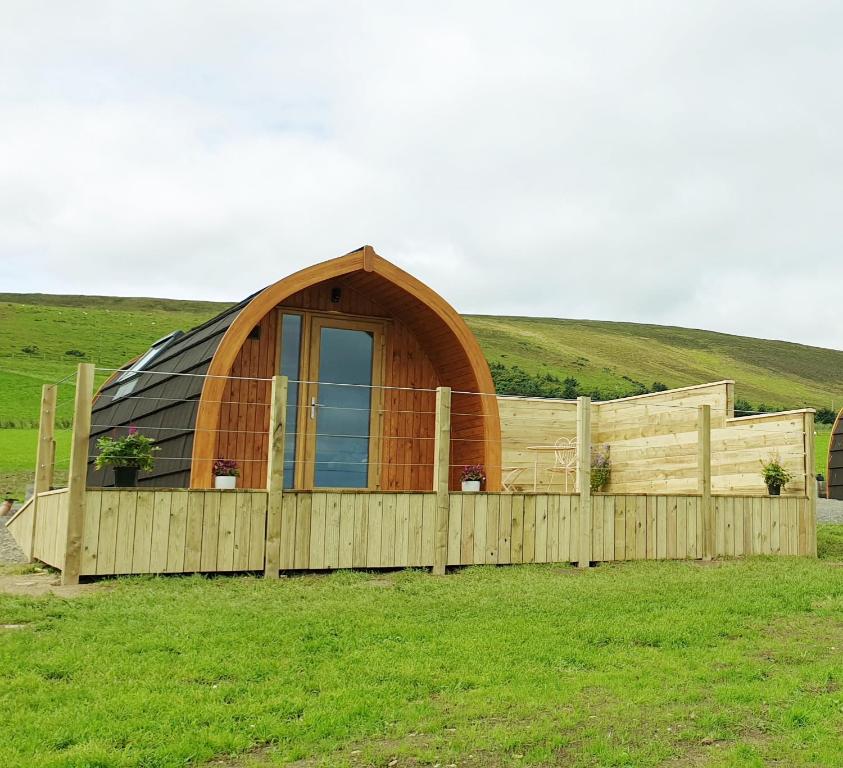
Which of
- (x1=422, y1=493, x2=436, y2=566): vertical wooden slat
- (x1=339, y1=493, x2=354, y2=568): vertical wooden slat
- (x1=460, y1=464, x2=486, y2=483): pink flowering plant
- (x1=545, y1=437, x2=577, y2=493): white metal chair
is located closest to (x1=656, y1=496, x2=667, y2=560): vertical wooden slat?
(x1=460, y1=464, x2=486, y2=483): pink flowering plant

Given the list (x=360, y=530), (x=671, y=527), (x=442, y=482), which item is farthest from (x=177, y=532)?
(x=671, y=527)

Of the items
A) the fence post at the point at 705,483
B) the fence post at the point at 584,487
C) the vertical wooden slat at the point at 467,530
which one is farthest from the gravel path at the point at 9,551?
the fence post at the point at 705,483

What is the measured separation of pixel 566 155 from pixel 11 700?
18834 mm

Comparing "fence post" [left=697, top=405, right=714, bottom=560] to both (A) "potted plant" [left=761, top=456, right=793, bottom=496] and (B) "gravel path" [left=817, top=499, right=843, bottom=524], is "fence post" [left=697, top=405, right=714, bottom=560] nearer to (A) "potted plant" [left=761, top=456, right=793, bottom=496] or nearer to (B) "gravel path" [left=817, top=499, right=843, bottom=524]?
(A) "potted plant" [left=761, top=456, right=793, bottom=496]

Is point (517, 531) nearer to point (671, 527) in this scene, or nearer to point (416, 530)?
point (416, 530)

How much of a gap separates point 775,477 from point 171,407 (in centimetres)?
745

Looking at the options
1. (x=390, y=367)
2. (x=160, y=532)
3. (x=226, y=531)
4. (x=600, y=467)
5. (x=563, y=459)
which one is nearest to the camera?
(x=160, y=532)

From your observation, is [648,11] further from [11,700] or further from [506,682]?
[11,700]

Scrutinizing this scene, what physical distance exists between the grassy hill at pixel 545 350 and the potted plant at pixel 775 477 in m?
32.0

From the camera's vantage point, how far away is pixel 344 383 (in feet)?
36.6

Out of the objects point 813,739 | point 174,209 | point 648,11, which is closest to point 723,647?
point 813,739

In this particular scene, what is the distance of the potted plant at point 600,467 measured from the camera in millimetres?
14062

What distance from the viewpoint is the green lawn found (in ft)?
12.3

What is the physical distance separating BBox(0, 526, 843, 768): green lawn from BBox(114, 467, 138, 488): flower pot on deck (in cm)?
133
